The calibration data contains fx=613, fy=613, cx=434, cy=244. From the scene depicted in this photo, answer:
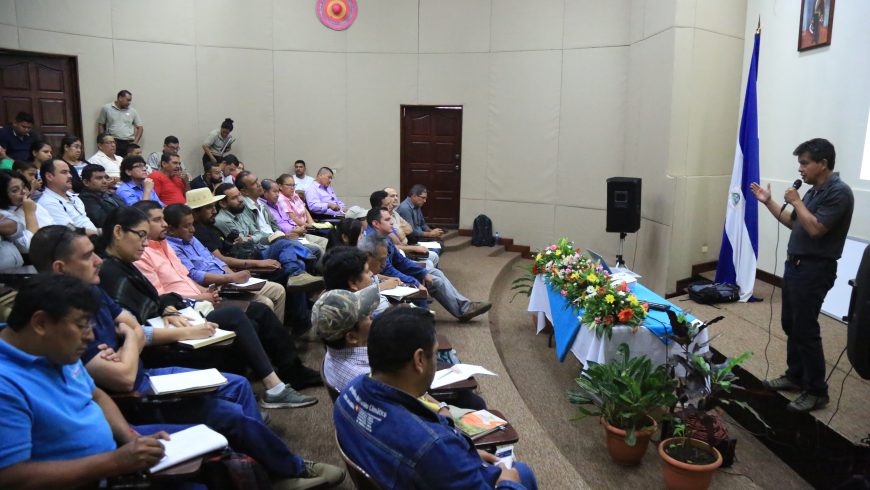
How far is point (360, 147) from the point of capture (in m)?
8.89

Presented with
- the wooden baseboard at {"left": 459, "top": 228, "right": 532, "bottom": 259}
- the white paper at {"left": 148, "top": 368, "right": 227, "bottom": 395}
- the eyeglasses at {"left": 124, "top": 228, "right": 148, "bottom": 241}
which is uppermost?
the eyeglasses at {"left": 124, "top": 228, "right": 148, "bottom": 241}

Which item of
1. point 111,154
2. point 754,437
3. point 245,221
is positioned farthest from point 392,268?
point 111,154

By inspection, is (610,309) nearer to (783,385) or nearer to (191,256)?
(783,385)

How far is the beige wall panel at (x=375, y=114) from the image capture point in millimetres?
8719

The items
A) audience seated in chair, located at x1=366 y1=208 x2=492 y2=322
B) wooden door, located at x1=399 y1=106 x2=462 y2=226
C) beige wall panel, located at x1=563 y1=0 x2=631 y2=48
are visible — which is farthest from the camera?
wooden door, located at x1=399 y1=106 x2=462 y2=226

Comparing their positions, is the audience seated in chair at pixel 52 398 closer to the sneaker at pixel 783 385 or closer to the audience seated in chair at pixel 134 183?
the sneaker at pixel 783 385

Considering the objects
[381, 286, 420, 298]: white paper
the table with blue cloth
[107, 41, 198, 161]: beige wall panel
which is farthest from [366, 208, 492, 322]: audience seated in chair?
[107, 41, 198, 161]: beige wall panel

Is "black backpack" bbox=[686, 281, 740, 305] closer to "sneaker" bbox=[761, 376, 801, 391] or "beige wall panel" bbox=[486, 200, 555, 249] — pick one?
"sneaker" bbox=[761, 376, 801, 391]

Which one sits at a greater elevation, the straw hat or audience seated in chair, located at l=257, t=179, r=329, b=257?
the straw hat

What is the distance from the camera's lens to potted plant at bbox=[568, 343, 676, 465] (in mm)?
3070

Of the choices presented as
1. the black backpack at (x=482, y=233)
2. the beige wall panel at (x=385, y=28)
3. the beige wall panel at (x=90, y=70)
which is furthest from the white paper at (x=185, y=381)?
the beige wall panel at (x=385, y=28)

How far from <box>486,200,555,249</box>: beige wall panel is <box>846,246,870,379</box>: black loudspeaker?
600 centimetres

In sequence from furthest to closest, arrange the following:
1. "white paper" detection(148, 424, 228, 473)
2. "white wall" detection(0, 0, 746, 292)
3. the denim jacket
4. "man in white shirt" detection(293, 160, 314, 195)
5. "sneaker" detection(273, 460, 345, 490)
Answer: "man in white shirt" detection(293, 160, 314, 195), "white wall" detection(0, 0, 746, 292), "sneaker" detection(273, 460, 345, 490), "white paper" detection(148, 424, 228, 473), the denim jacket

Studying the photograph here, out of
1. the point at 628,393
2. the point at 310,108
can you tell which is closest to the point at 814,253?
the point at 628,393
